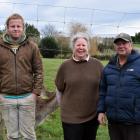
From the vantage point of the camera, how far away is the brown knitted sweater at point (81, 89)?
626 centimetres

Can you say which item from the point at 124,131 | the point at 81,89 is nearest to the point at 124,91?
the point at 124,131

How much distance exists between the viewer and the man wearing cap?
568 cm

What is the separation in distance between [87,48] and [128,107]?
1.02 metres

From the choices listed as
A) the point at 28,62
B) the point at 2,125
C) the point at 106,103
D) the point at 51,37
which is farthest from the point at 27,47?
the point at 51,37

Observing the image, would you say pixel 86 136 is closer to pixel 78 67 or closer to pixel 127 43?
pixel 78 67

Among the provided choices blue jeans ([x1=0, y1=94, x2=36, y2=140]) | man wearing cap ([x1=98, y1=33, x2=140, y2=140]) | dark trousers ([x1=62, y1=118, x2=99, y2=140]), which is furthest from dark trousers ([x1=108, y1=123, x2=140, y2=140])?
blue jeans ([x1=0, y1=94, x2=36, y2=140])

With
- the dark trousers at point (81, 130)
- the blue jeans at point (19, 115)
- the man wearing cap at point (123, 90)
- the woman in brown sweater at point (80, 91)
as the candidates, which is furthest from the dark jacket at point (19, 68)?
the man wearing cap at point (123, 90)

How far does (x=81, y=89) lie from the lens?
625 cm

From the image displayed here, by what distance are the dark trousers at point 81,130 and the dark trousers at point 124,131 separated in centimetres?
37

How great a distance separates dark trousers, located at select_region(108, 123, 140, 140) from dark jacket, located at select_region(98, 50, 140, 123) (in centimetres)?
10

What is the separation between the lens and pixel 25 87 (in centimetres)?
652

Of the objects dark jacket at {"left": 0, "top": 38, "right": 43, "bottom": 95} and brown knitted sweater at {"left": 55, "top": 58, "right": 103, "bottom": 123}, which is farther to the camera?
dark jacket at {"left": 0, "top": 38, "right": 43, "bottom": 95}

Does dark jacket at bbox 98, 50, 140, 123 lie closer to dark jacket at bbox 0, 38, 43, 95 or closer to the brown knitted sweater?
the brown knitted sweater

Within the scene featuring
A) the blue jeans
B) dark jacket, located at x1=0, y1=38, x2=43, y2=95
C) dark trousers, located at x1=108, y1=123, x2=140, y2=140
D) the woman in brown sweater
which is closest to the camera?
dark trousers, located at x1=108, y1=123, x2=140, y2=140
